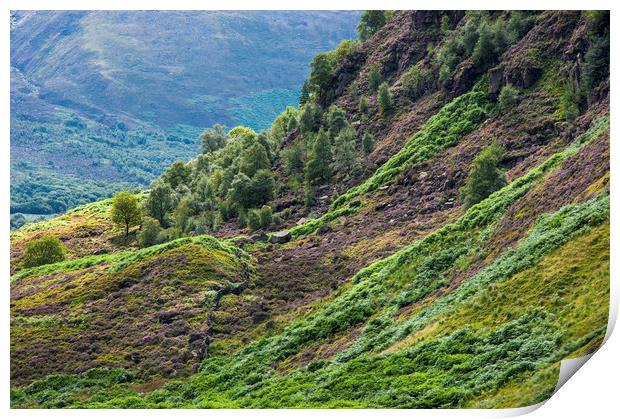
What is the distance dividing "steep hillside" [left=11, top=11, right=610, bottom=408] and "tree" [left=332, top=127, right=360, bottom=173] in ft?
0.55

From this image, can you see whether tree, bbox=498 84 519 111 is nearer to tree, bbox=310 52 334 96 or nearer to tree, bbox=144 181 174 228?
tree, bbox=310 52 334 96

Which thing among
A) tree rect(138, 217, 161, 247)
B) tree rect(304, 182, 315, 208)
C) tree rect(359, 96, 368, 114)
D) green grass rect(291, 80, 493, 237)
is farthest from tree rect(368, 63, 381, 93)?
tree rect(138, 217, 161, 247)

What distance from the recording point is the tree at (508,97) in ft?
227

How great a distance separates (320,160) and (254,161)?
25.3ft

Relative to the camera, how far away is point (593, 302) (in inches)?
1471

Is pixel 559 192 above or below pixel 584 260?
above

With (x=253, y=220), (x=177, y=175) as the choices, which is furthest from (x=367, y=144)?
(x=177, y=175)

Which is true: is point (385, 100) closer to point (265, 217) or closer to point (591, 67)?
point (265, 217)

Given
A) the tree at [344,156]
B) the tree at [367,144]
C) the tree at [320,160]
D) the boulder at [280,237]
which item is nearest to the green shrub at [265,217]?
the boulder at [280,237]

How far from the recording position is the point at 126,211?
292ft

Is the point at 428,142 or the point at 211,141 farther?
the point at 211,141

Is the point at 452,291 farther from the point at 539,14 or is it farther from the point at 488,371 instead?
the point at 539,14

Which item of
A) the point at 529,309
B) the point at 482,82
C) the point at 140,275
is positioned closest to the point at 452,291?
the point at 529,309

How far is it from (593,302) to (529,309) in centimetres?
293
